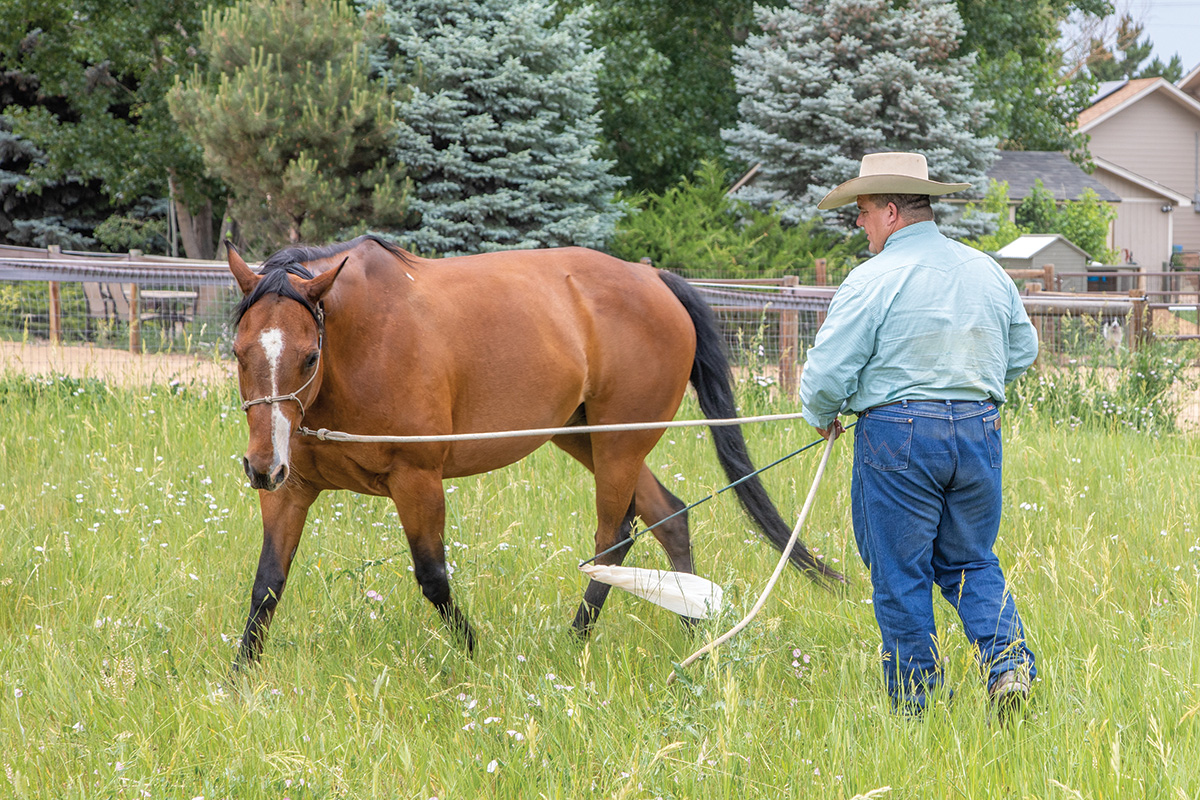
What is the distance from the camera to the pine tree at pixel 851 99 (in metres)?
18.6

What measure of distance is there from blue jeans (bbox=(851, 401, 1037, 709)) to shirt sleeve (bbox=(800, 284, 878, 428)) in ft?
0.52

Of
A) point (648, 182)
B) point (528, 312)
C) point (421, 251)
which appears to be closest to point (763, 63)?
point (648, 182)

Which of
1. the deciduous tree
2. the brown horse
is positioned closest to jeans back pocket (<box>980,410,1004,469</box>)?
the brown horse

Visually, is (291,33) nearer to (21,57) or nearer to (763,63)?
(763,63)

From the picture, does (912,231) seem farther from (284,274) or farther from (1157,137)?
(1157,137)

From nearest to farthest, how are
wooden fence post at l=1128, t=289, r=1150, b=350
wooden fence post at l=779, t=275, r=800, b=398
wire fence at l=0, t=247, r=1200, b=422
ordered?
wire fence at l=0, t=247, r=1200, b=422 → wooden fence post at l=1128, t=289, r=1150, b=350 → wooden fence post at l=779, t=275, r=800, b=398

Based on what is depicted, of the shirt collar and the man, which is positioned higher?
the shirt collar

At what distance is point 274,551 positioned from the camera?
13.0 feet

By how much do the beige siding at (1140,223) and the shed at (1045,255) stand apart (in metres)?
11.3

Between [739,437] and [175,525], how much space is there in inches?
118

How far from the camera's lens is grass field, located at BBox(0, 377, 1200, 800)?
2.67 meters

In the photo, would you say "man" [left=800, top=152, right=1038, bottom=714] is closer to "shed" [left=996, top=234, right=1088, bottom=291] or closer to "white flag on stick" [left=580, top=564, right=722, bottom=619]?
"white flag on stick" [left=580, top=564, right=722, bottom=619]

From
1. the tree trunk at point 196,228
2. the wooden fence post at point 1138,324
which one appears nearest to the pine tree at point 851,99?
the wooden fence post at point 1138,324

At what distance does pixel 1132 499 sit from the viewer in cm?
540
